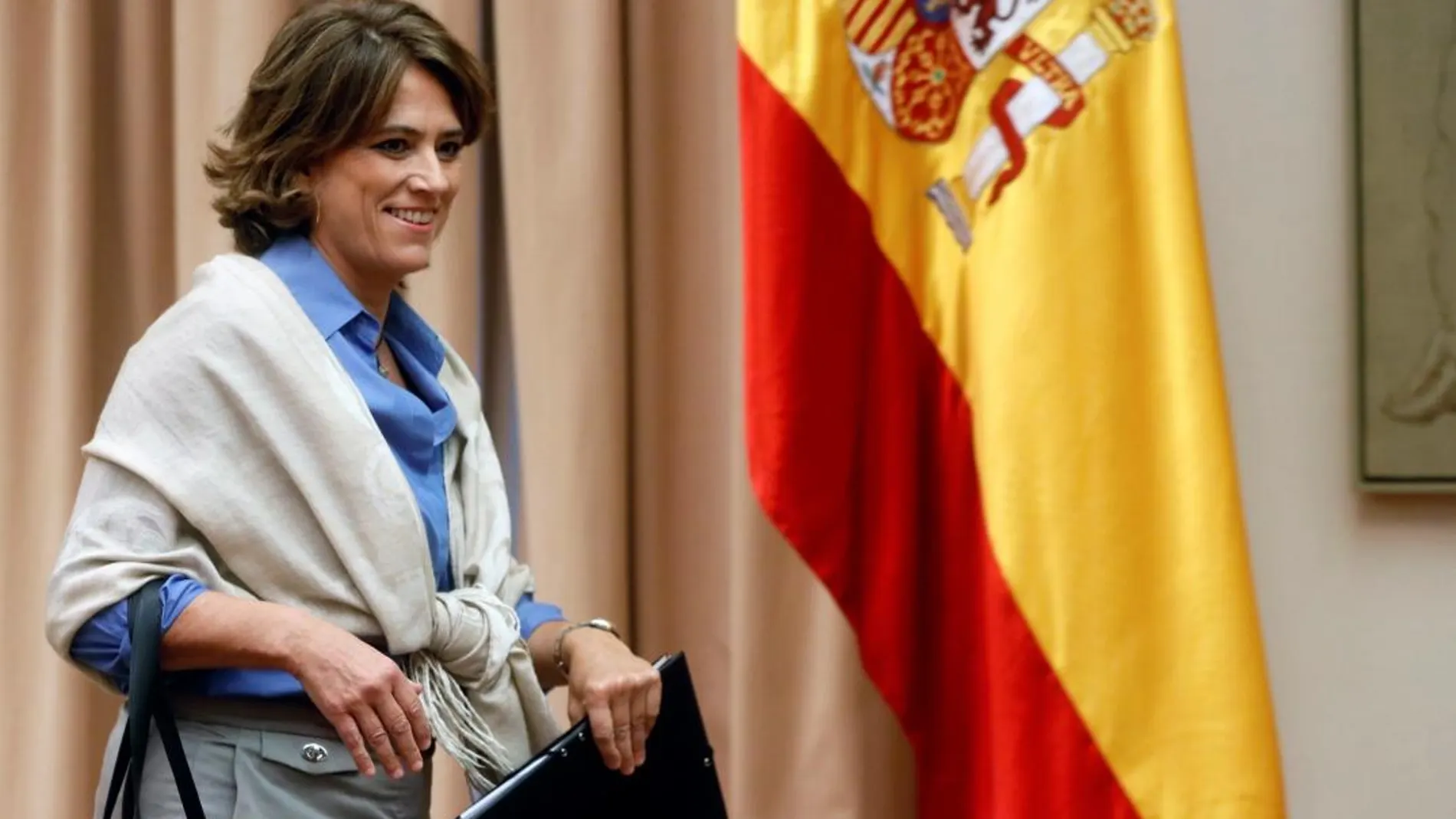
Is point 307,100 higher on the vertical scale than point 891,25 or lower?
lower

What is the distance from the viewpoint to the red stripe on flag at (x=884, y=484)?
5.08 ft

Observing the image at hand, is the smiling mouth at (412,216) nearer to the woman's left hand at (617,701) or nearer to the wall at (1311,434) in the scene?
the woman's left hand at (617,701)

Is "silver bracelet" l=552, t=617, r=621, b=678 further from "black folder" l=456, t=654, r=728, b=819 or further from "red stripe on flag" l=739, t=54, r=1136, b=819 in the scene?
"red stripe on flag" l=739, t=54, r=1136, b=819

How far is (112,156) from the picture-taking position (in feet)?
7.72

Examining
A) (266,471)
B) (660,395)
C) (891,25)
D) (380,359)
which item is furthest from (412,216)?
(660,395)

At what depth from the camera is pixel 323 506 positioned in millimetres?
1106

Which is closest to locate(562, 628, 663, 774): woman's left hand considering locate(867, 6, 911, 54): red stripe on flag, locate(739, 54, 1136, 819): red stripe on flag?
locate(739, 54, 1136, 819): red stripe on flag

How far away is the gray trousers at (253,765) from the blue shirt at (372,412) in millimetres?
23

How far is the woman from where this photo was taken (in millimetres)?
1055

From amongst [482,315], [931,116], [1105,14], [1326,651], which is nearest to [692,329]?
[482,315]

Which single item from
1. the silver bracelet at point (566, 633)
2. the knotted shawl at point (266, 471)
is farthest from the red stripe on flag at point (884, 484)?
the knotted shawl at point (266, 471)

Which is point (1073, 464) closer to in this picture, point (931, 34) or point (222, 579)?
point (931, 34)

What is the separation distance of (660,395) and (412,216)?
975mm

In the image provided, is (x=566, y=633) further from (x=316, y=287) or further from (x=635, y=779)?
(x=316, y=287)
